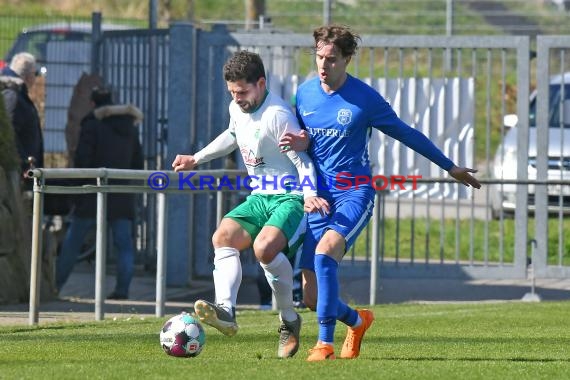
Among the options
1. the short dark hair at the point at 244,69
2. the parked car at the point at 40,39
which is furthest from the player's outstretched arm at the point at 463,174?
the parked car at the point at 40,39

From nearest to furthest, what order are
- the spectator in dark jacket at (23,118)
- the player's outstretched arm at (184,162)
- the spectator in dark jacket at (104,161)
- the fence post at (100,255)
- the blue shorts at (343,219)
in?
the blue shorts at (343,219) → the player's outstretched arm at (184,162) → the fence post at (100,255) → the spectator in dark jacket at (23,118) → the spectator in dark jacket at (104,161)

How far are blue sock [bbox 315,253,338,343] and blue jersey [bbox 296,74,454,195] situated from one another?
460 millimetres

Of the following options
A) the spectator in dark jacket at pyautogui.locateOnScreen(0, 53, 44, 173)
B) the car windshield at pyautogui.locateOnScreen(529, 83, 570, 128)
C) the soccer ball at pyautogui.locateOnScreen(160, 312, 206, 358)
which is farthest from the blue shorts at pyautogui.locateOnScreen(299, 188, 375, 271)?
the car windshield at pyautogui.locateOnScreen(529, 83, 570, 128)

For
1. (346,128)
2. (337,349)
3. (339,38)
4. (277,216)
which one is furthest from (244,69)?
(337,349)

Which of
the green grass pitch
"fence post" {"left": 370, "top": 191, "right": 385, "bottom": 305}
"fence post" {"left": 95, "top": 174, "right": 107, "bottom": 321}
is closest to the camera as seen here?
the green grass pitch

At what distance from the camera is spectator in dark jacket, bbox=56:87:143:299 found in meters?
14.0

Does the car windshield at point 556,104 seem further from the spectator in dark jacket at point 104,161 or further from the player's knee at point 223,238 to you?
the player's knee at point 223,238

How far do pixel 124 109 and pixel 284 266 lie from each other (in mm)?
5694

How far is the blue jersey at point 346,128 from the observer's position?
8.45 m

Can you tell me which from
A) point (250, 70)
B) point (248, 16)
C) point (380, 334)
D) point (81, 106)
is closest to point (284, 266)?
point (250, 70)

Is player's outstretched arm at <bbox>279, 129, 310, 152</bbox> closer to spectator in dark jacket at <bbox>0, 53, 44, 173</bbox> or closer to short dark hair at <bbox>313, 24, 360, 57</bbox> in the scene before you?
short dark hair at <bbox>313, 24, 360, 57</bbox>

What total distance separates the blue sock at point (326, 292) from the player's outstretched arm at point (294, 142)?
24.8 inches

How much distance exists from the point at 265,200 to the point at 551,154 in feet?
23.0

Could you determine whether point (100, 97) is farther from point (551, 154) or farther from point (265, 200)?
point (265, 200)
